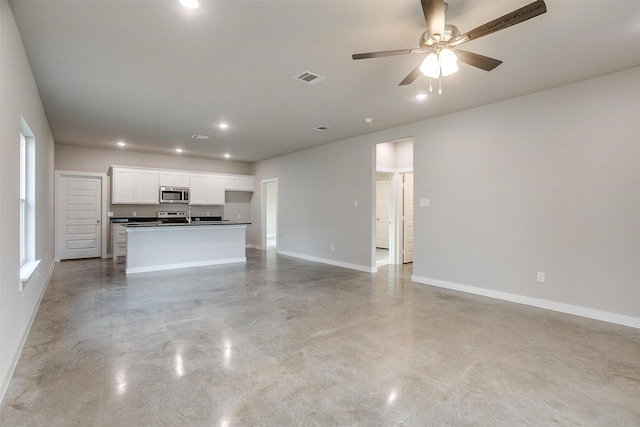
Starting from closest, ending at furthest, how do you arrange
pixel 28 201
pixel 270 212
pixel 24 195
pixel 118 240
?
pixel 24 195 → pixel 28 201 → pixel 118 240 → pixel 270 212

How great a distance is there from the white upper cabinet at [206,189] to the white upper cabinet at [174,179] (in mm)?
156

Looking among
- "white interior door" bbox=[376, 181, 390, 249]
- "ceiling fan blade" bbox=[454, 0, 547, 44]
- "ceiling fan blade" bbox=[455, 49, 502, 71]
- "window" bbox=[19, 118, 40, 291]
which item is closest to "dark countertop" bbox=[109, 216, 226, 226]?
"window" bbox=[19, 118, 40, 291]

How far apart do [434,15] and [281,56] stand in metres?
1.50

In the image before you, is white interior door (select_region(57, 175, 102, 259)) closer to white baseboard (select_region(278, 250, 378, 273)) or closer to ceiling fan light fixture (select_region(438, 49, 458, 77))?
white baseboard (select_region(278, 250, 378, 273))

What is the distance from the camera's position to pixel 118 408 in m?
1.95

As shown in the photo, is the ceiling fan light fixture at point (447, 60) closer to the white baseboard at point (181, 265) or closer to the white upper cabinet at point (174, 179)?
the white baseboard at point (181, 265)

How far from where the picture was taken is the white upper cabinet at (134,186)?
295 inches

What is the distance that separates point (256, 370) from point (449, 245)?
3607mm

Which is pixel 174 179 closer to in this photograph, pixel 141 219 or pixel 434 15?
pixel 141 219

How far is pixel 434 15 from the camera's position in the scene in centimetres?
210

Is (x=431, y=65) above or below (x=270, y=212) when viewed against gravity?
above

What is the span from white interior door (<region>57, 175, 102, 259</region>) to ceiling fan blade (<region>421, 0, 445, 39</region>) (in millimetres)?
8097

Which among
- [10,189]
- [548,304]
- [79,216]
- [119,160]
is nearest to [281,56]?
[10,189]

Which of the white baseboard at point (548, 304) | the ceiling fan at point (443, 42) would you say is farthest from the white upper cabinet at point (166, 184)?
the ceiling fan at point (443, 42)
